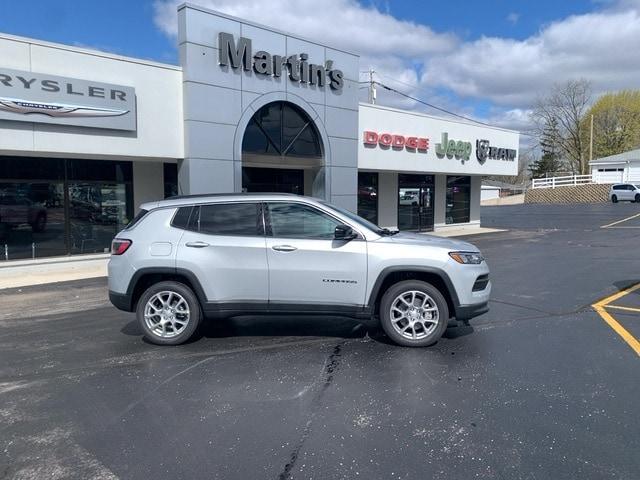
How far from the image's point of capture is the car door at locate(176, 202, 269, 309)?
19.1 ft

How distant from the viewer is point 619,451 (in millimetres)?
3488

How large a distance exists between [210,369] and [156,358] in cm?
77

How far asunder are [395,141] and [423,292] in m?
13.7

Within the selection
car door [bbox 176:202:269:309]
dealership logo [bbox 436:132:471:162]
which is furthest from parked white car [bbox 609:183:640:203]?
car door [bbox 176:202:269:309]

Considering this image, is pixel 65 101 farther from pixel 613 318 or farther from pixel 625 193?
pixel 625 193

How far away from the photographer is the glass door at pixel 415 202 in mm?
21938

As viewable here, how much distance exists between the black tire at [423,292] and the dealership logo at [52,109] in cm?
863

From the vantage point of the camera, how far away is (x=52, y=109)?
10.7m

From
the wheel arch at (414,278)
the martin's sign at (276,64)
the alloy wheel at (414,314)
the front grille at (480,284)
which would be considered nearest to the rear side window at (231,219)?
the wheel arch at (414,278)

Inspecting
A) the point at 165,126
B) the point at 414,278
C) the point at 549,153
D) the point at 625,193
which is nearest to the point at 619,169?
the point at 625,193

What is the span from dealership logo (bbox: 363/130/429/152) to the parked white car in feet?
101

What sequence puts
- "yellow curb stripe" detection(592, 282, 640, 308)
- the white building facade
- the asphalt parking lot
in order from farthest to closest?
1. the white building facade
2. "yellow curb stripe" detection(592, 282, 640, 308)
3. the asphalt parking lot

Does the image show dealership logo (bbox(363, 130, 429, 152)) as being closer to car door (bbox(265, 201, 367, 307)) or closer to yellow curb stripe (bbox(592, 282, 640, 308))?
yellow curb stripe (bbox(592, 282, 640, 308))

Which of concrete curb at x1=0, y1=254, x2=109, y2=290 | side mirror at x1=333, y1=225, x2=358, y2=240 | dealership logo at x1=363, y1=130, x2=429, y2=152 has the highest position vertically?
dealership logo at x1=363, y1=130, x2=429, y2=152
